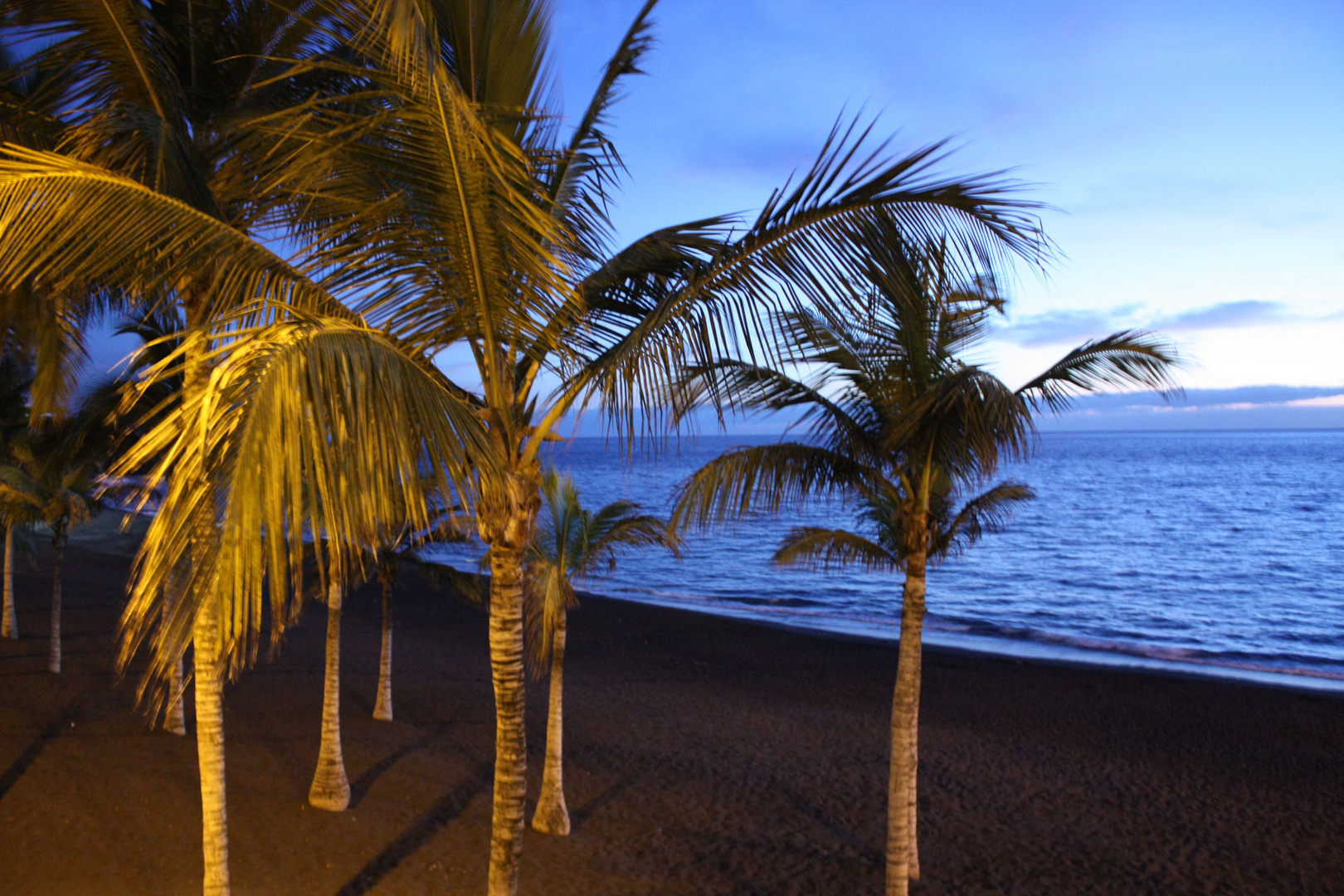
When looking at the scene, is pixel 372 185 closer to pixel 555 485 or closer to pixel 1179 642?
pixel 555 485

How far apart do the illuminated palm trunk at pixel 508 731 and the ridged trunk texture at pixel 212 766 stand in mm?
1831

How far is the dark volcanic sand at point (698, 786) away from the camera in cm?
754

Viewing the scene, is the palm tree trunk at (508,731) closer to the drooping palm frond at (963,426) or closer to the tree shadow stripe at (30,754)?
the drooping palm frond at (963,426)

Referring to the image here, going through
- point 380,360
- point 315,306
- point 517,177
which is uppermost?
point 517,177

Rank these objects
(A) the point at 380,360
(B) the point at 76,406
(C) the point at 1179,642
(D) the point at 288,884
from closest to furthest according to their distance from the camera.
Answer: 1. (A) the point at 380,360
2. (D) the point at 288,884
3. (B) the point at 76,406
4. (C) the point at 1179,642

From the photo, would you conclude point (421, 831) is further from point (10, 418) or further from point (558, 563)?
point (10, 418)

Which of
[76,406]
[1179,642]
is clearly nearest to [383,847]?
[76,406]

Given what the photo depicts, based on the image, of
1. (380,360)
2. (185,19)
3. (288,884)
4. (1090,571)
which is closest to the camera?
(380,360)

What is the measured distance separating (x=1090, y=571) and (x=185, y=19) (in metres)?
38.8

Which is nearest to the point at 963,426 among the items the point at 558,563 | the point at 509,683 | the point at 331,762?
the point at 509,683

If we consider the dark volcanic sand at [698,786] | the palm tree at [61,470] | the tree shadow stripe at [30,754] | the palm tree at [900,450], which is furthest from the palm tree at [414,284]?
the palm tree at [61,470]

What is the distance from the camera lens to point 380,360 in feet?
9.78

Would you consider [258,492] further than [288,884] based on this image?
No

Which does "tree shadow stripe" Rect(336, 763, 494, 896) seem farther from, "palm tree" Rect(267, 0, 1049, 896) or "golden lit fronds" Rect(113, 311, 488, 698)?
"golden lit fronds" Rect(113, 311, 488, 698)
